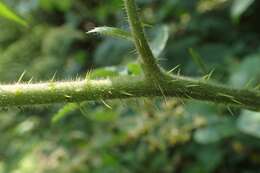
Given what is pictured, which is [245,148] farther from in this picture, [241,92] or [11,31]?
[11,31]

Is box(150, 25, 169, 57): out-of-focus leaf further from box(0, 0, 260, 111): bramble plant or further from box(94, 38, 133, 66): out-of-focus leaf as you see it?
box(94, 38, 133, 66): out-of-focus leaf

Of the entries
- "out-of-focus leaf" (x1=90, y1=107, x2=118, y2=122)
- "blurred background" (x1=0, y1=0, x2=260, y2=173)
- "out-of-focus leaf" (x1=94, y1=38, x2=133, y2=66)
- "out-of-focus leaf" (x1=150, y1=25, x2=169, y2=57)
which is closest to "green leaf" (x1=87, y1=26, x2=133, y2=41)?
"out-of-focus leaf" (x1=150, y1=25, x2=169, y2=57)

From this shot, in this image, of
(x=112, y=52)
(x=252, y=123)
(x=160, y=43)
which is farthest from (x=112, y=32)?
(x=112, y=52)

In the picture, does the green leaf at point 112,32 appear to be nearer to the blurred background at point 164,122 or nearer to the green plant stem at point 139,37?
the green plant stem at point 139,37

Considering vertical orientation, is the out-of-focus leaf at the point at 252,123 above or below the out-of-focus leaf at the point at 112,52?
below

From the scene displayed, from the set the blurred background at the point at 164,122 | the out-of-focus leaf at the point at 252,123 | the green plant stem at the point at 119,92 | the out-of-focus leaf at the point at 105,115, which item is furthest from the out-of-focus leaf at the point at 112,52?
the green plant stem at the point at 119,92

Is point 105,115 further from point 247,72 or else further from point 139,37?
point 139,37

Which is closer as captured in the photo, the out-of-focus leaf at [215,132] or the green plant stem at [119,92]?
the green plant stem at [119,92]

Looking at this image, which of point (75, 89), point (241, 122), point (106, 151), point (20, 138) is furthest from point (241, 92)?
point (20, 138)
